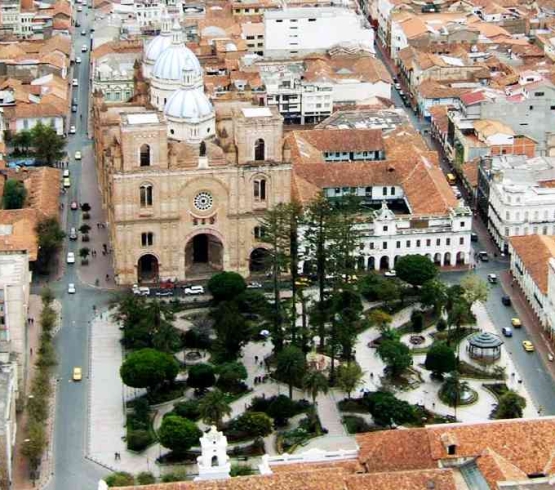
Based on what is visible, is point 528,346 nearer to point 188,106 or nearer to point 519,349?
point 519,349

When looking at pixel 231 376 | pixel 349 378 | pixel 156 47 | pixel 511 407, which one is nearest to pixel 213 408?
pixel 231 376

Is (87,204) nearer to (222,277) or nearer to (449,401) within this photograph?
(222,277)

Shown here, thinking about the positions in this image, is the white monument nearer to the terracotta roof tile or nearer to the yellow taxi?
the yellow taxi

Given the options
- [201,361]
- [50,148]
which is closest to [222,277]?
[201,361]

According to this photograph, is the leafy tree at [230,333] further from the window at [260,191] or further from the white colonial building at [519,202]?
the white colonial building at [519,202]

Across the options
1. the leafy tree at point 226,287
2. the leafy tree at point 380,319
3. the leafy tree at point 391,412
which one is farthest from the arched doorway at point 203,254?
the leafy tree at point 391,412

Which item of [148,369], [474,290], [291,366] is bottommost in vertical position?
[291,366]
